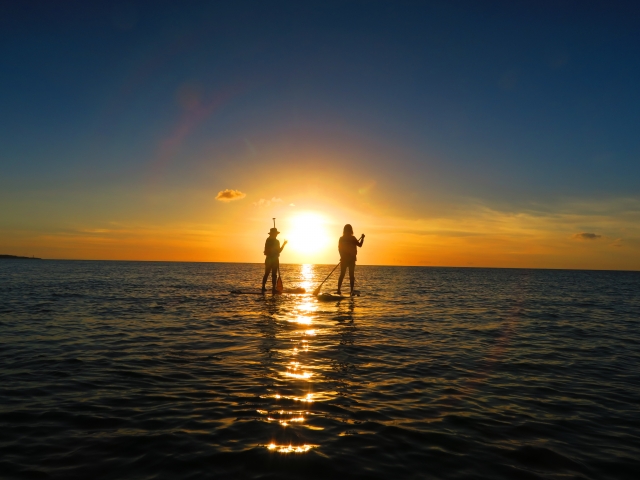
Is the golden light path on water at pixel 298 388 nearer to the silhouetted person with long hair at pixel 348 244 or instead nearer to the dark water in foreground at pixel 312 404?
the dark water in foreground at pixel 312 404

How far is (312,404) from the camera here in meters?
6.82

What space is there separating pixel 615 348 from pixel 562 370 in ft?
14.0

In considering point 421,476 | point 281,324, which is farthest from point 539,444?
point 281,324

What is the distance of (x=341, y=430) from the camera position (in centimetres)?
580

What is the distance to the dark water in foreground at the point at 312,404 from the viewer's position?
16.1ft

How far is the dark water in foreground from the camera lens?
16.1 feet

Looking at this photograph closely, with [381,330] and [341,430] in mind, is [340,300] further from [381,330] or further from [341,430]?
[341,430]

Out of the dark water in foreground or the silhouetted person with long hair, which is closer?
the dark water in foreground

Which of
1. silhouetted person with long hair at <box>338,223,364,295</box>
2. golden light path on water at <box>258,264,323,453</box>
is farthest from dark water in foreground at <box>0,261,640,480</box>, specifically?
silhouetted person with long hair at <box>338,223,364,295</box>

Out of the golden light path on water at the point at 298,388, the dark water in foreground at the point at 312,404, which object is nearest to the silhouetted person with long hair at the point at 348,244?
the golden light path on water at the point at 298,388

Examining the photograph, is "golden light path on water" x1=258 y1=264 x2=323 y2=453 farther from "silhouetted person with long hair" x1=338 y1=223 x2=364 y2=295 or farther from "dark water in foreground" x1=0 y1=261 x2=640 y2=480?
"silhouetted person with long hair" x1=338 y1=223 x2=364 y2=295

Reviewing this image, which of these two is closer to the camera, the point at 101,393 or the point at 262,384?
the point at 101,393

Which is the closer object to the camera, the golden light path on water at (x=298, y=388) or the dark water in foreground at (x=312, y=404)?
the dark water in foreground at (x=312, y=404)

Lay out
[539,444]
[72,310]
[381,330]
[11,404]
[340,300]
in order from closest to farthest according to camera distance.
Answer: [539,444] < [11,404] < [381,330] < [72,310] < [340,300]
